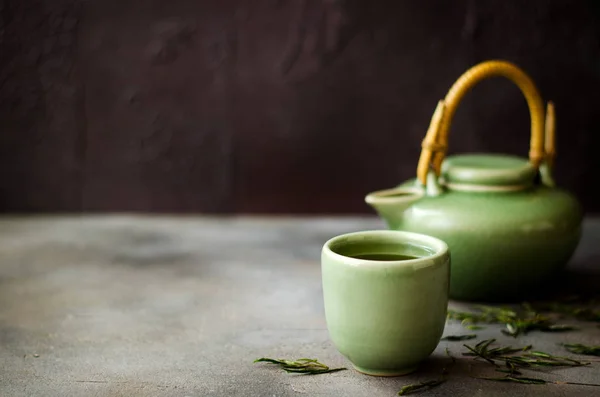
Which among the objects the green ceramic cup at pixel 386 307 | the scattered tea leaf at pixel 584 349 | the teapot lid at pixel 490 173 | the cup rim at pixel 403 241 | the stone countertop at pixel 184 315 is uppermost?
the teapot lid at pixel 490 173

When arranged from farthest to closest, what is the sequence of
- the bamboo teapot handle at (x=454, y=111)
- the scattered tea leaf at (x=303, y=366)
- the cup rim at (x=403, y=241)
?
the bamboo teapot handle at (x=454, y=111), the scattered tea leaf at (x=303, y=366), the cup rim at (x=403, y=241)

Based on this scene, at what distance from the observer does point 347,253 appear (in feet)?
Result: 3.38

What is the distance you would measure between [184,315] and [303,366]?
328mm

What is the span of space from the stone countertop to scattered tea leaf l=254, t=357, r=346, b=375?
0.01 meters

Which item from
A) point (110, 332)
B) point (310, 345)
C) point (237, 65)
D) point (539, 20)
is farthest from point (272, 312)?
point (539, 20)

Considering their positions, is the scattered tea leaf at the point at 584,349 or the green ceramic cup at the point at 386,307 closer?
the green ceramic cup at the point at 386,307

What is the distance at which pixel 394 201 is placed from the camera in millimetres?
1283

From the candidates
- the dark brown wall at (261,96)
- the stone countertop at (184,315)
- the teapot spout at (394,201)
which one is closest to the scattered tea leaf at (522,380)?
the stone countertop at (184,315)

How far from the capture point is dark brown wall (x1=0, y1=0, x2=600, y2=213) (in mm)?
1893

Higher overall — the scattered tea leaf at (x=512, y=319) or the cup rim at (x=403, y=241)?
the cup rim at (x=403, y=241)

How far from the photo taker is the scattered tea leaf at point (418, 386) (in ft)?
3.12

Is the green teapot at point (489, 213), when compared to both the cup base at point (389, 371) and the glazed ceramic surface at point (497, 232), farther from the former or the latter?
the cup base at point (389, 371)

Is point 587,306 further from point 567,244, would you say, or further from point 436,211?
point 436,211

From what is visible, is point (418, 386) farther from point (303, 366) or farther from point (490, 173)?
point (490, 173)
